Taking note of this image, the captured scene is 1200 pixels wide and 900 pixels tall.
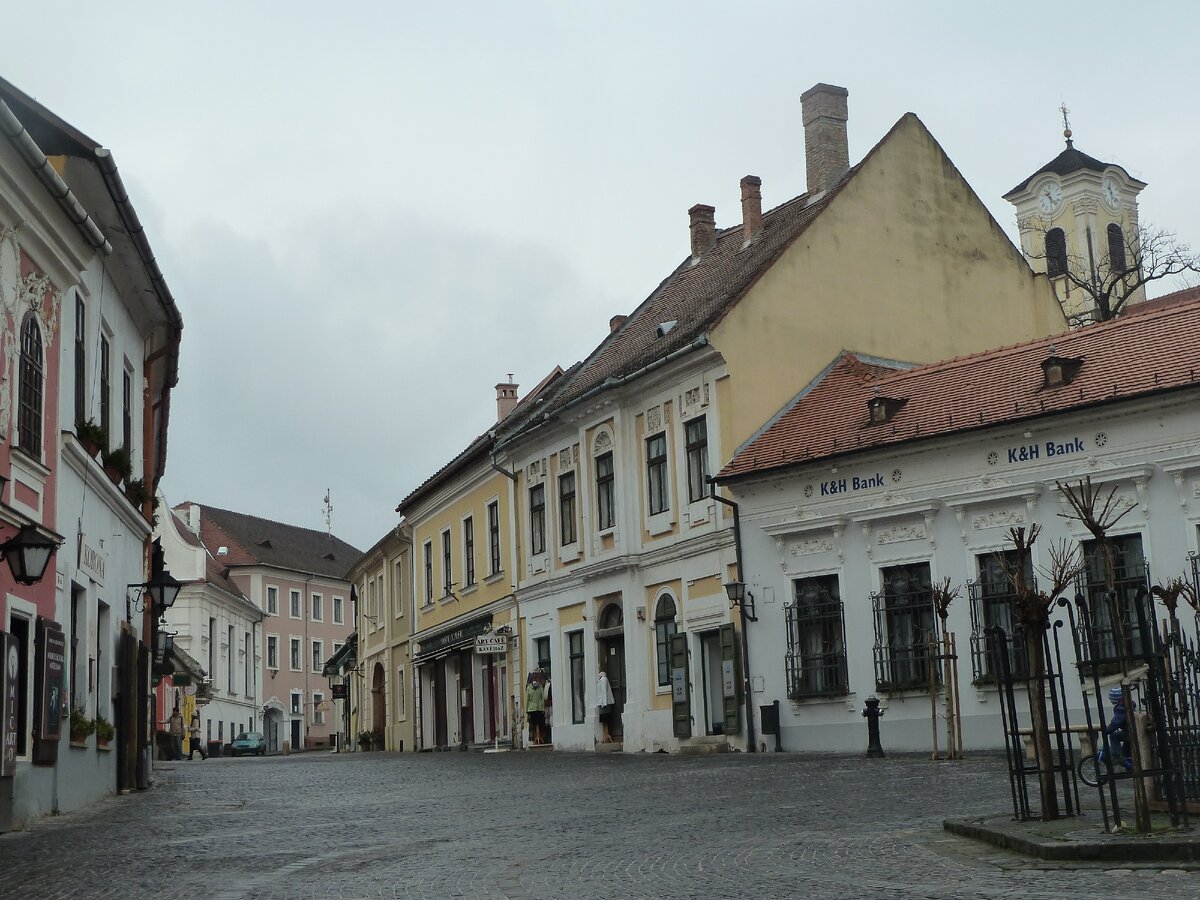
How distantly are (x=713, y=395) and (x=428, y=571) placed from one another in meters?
20.0

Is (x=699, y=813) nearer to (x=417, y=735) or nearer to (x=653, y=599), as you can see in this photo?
(x=653, y=599)

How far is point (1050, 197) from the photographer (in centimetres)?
7338

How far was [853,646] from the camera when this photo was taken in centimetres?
2780

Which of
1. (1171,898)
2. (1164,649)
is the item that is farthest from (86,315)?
(1171,898)

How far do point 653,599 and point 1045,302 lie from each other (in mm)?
11713

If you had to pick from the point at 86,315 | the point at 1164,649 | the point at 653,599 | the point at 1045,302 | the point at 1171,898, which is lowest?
the point at 1171,898

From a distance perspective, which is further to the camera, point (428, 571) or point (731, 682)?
point (428, 571)

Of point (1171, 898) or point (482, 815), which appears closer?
point (1171, 898)

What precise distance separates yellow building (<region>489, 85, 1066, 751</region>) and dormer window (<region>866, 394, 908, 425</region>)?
3.19 metres

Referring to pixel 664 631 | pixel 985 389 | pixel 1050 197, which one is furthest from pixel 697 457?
pixel 1050 197

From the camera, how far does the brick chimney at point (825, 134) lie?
3528 cm

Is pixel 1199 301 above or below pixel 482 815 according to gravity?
above

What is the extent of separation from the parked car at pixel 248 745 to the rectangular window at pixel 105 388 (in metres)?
54.9

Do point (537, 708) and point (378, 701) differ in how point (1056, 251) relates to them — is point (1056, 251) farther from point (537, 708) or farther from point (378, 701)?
point (537, 708)
